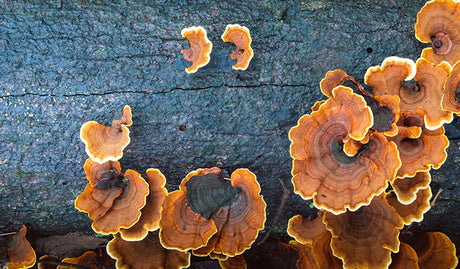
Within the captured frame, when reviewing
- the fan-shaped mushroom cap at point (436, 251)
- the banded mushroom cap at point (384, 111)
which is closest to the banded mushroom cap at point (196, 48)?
the banded mushroom cap at point (384, 111)

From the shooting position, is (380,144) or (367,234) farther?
(367,234)

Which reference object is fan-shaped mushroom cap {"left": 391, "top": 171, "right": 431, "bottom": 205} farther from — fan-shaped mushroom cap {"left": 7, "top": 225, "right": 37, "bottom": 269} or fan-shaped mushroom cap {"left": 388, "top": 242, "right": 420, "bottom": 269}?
fan-shaped mushroom cap {"left": 7, "top": 225, "right": 37, "bottom": 269}

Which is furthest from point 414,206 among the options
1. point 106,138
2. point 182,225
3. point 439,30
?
point 106,138

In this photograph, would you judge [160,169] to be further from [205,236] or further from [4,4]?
[4,4]

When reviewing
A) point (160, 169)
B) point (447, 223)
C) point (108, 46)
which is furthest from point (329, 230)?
point (108, 46)

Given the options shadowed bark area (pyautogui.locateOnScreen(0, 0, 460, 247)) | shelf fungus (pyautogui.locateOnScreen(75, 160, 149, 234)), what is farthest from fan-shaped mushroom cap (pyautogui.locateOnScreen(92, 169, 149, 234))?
shadowed bark area (pyautogui.locateOnScreen(0, 0, 460, 247))

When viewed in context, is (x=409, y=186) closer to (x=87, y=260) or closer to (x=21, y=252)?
(x=87, y=260)
